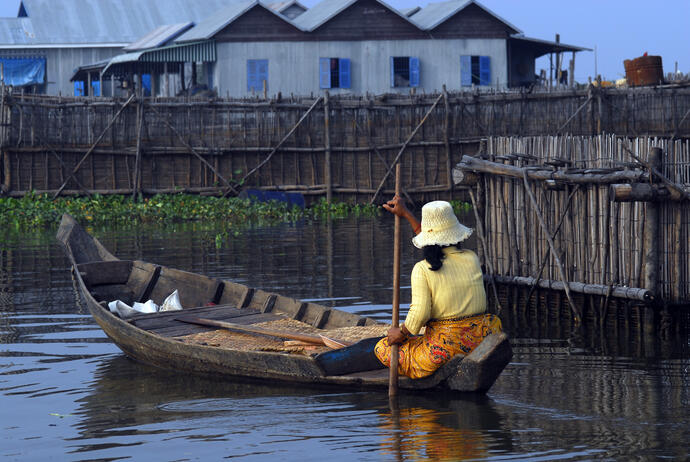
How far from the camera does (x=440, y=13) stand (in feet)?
116

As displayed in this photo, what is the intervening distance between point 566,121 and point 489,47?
11.1 metres

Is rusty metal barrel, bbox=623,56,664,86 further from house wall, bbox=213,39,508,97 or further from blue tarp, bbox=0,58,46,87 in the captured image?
blue tarp, bbox=0,58,46,87

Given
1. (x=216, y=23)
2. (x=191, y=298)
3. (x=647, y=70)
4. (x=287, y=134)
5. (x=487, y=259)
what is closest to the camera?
(x=191, y=298)

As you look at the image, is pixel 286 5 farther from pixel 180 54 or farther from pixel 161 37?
pixel 180 54

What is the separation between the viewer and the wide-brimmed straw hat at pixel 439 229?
26.1ft

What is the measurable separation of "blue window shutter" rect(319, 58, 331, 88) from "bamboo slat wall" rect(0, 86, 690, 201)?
9.42 metres

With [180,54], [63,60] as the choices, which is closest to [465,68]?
Result: [180,54]

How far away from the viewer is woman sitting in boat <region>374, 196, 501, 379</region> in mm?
7918

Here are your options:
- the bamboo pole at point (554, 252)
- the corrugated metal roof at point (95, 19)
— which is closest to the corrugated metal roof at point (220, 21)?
the corrugated metal roof at point (95, 19)

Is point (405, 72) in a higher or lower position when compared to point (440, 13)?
lower

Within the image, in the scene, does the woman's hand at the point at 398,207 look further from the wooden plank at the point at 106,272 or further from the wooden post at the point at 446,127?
the wooden post at the point at 446,127

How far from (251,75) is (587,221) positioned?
2352cm

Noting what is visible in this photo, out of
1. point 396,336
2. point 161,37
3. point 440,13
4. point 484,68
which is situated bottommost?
point 396,336

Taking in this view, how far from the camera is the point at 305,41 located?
3353 cm
